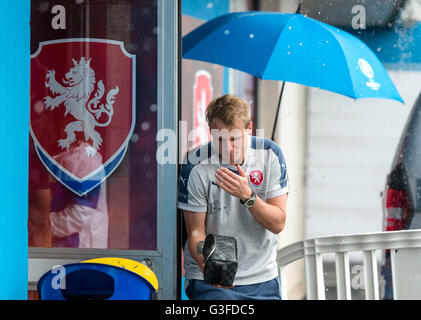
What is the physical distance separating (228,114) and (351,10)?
864mm

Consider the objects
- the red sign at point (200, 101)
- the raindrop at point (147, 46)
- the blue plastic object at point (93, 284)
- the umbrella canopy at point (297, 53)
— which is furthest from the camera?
the red sign at point (200, 101)

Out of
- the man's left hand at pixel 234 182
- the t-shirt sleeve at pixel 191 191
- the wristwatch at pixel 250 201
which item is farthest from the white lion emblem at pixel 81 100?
the wristwatch at pixel 250 201

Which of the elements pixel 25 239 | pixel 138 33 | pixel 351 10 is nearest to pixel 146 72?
pixel 138 33

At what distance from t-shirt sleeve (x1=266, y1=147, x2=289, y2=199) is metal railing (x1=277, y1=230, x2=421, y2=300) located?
399 mm

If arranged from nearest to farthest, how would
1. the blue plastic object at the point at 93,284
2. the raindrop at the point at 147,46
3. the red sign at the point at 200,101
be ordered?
the blue plastic object at the point at 93,284, the raindrop at the point at 147,46, the red sign at the point at 200,101

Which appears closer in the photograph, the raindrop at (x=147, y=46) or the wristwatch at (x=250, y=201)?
the wristwatch at (x=250, y=201)

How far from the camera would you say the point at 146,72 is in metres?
2.32

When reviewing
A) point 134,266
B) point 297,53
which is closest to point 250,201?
point 134,266

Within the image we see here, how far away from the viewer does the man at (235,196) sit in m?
2.19

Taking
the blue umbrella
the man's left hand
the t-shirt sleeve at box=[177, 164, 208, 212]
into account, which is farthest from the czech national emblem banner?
the blue umbrella

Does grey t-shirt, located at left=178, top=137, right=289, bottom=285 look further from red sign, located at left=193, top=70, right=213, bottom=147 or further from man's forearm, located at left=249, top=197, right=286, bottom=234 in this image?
red sign, located at left=193, top=70, right=213, bottom=147

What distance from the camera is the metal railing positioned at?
7.67 feet

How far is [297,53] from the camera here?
8.78ft

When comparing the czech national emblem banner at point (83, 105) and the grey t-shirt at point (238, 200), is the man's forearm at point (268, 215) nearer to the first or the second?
the grey t-shirt at point (238, 200)
